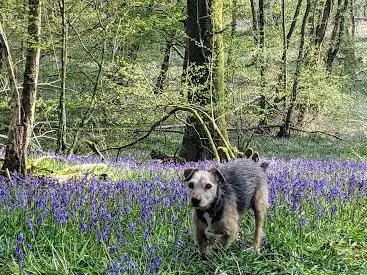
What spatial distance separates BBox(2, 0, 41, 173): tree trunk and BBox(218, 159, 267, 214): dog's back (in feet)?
12.3

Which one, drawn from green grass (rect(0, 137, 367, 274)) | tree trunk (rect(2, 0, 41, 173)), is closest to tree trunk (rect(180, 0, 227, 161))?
tree trunk (rect(2, 0, 41, 173))

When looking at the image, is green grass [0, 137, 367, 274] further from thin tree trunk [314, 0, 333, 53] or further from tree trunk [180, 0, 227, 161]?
thin tree trunk [314, 0, 333, 53]

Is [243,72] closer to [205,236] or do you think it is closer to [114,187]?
[114,187]

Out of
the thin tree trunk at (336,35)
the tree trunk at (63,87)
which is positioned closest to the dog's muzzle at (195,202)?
the tree trunk at (63,87)

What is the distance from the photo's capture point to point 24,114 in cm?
834

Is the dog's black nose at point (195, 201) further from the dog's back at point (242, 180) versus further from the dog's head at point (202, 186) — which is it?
the dog's back at point (242, 180)

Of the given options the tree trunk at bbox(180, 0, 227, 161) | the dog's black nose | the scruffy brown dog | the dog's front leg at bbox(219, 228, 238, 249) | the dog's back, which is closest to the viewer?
the dog's black nose

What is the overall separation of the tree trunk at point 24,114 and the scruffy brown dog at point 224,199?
3772mm

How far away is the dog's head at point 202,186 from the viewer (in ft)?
14.7

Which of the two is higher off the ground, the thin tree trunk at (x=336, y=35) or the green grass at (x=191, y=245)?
the thin tree trunk at (x=336, y=35)

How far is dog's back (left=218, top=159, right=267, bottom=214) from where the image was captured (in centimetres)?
505

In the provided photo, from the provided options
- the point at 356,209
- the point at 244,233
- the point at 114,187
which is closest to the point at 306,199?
the point at 356,209

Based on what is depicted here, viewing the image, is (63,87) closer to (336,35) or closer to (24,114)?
(24,114)

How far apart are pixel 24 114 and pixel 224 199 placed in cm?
461
